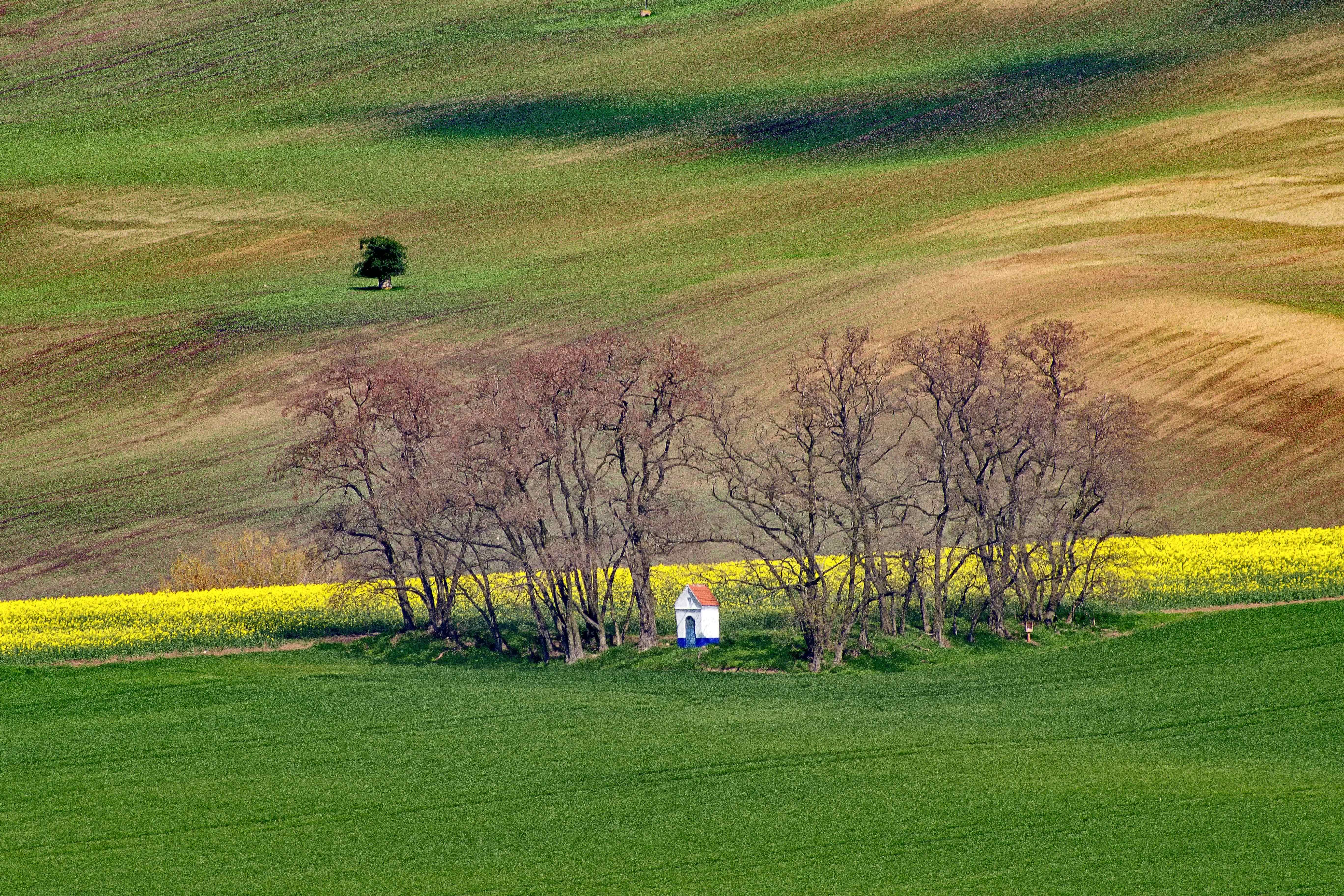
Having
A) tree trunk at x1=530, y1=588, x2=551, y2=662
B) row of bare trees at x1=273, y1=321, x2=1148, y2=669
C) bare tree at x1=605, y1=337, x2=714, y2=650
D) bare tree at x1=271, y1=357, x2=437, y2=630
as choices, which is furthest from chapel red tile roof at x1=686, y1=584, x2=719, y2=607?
bare tree at x1=271, y1=357, x2=437, y2=630

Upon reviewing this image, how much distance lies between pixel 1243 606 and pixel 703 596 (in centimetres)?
1298

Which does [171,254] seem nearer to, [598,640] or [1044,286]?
[1044,286]

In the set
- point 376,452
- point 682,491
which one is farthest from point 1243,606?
point 376,452

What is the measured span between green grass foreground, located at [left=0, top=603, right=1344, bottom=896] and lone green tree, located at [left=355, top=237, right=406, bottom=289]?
51.3 metres

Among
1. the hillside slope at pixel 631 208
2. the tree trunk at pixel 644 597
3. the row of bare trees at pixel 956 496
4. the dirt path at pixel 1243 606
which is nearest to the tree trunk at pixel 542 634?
the tree trunk at pixel 644 597

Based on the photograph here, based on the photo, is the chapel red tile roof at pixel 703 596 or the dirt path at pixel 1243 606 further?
the dirt path at pixel 1243 606

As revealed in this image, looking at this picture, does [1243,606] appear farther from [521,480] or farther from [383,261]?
[383,261]

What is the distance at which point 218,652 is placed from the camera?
127 ft

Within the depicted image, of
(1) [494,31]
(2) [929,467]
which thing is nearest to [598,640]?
(2) [929,467]

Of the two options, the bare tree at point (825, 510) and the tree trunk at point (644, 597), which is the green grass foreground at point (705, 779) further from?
the tree trunk at point (644, 597)

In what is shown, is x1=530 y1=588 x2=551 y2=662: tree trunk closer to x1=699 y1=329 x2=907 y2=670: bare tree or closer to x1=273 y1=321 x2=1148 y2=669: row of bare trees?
x1=273 y1=321 x2=1148 y2=669: row of bare trees

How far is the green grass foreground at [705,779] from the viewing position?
18406 millimetres

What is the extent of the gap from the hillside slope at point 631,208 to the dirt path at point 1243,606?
13.6 m

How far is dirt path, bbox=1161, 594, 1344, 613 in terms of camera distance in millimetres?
36500
